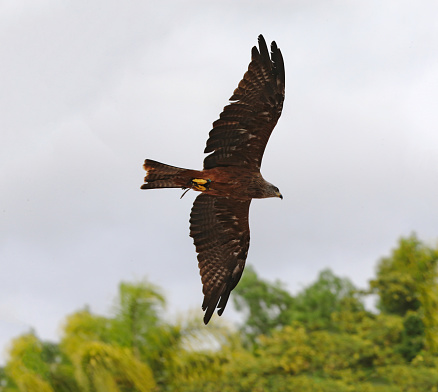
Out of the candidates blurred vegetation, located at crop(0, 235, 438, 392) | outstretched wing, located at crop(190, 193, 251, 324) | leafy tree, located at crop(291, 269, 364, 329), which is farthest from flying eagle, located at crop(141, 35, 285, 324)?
leafy tree, located at crop(291, 269, 364, 329)

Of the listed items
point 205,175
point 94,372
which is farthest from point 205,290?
point 94,372

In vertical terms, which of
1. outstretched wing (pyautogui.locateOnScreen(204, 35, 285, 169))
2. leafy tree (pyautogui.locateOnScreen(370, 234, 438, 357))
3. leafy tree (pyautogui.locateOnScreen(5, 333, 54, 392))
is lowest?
leafy tree (pyautogui.locateOnScreen(5, 333, 54, 392))

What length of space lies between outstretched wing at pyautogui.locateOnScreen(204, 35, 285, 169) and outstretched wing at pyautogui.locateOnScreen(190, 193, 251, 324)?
3.43 feet

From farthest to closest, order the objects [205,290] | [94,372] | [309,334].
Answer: [309,334] < [94,372] < [205,290]

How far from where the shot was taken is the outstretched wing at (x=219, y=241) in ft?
29.5

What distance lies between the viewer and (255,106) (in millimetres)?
8031

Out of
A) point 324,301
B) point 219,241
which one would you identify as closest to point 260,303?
point 324,301

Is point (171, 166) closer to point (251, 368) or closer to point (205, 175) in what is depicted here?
point (205, 175)

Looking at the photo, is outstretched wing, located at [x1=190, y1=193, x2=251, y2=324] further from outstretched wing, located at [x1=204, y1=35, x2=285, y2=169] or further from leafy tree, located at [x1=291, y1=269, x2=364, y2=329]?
leafy tree, located at [x1=291, y1=269, x2=364, y2=329]

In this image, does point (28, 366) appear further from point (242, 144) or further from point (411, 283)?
point (411, 283)

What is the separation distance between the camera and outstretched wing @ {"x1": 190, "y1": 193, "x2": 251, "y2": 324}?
29.5ft

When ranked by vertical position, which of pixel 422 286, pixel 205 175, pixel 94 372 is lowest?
pixel 94 372

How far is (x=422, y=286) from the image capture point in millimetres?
22266

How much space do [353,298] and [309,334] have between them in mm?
3265
